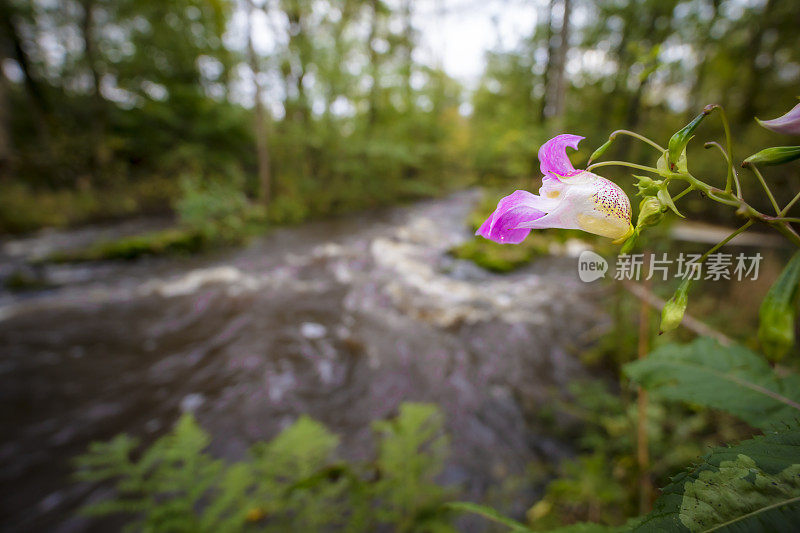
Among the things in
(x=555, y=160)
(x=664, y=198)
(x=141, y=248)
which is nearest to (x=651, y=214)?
(x=664, y=198)

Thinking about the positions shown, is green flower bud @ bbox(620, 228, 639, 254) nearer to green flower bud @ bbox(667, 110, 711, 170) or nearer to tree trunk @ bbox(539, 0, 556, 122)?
green flower bud @ bbox(667, 110, 711, 170)

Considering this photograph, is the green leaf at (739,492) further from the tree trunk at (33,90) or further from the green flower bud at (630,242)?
the tree trunk at (33,90)

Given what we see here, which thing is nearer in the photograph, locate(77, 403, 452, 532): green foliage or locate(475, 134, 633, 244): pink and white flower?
locate(475, 134, 633, 244): pink and white flower

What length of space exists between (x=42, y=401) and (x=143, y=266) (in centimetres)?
481

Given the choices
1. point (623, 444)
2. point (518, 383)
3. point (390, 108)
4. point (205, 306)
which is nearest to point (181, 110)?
point (390, 108)

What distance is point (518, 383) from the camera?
4.08 meters

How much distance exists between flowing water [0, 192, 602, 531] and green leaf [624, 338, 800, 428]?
7.38 feet

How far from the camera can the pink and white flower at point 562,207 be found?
1.79ft

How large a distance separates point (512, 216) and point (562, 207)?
82 mm

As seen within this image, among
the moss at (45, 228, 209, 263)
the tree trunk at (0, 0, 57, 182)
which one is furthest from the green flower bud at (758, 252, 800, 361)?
the tree trunk at (0, 0, 57, 182)

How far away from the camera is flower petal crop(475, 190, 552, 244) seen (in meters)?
0.57

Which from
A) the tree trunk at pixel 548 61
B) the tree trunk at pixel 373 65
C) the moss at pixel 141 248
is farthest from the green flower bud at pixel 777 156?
the tree trunk at pixel 373 65

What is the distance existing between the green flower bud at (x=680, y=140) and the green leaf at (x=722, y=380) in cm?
73

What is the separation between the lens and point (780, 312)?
21.7 inches
